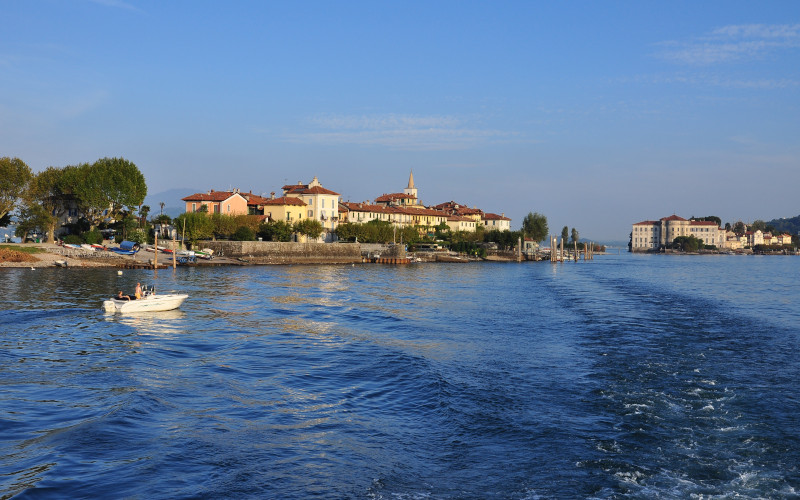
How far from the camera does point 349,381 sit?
18.3m

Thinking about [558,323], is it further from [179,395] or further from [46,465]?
[46,465]

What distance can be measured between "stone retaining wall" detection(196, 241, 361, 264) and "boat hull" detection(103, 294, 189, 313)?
1751 inches

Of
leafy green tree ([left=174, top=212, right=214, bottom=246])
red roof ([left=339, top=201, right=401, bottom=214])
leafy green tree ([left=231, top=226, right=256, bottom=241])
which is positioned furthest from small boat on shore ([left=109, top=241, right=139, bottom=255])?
red roof ([left=339, top=201, right=401, bottom=214])

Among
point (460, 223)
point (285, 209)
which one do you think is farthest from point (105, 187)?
point (460, 223)

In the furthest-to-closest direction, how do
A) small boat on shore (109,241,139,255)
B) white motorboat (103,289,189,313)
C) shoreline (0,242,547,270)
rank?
1. small boat on shore (109,241,139,255)
2. shoreline (0,242,547,270)
3. white motorboat (103,289,189,313)

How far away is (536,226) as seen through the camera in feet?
522

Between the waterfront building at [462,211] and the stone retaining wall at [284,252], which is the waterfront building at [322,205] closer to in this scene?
the stone retaining wall at [284,252]

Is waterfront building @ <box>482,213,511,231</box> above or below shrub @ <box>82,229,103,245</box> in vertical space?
above

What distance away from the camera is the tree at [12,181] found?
A: 64625mm

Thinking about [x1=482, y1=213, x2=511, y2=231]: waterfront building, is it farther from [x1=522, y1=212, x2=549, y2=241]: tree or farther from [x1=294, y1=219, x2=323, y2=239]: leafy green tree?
[x1=294, y1=219, x2=323, y2=239]: leafy green tree

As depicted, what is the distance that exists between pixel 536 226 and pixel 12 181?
4767 inches

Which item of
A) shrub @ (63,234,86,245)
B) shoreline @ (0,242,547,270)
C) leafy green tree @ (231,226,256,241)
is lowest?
shoreline @ (0,242,547,270)

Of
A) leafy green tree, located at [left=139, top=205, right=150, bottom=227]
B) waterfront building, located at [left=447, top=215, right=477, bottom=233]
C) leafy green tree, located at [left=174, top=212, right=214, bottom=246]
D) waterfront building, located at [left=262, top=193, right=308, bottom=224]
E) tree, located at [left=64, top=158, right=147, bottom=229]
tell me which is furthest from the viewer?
waterfront building, located at [left=447, top=215, right=477, bottom=233]

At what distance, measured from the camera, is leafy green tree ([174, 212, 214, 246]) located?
253 feet
